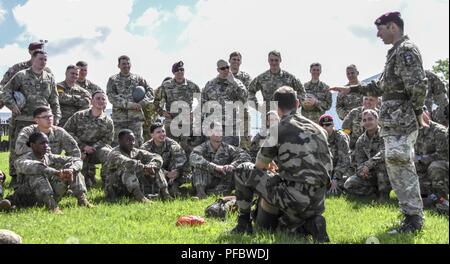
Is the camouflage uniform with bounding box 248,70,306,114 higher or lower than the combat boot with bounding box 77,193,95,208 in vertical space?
higher

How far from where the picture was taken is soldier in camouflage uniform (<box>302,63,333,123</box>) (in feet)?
38.4

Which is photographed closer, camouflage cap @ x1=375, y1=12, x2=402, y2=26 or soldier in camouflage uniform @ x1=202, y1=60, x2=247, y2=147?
camouflage cap @ x1=375, y1=12, x2=402, y2=26

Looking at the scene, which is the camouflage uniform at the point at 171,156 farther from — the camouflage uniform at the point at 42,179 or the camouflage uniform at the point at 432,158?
the camouflage uniform at the point at 432,158

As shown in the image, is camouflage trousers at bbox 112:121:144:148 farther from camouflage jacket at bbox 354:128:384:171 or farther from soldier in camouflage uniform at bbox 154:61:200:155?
camouflage jacket at bbox 354:128:384:171

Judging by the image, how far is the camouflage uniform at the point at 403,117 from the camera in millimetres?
5613

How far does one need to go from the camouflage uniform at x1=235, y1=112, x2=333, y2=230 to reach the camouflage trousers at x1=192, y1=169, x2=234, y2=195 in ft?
11.3

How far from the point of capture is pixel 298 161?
5277mm

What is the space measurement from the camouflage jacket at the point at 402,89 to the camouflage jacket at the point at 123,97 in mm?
6407

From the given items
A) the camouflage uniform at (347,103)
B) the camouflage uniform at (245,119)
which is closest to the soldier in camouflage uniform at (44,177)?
the camouflage uniform at (245,119)

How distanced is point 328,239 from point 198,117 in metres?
6.06

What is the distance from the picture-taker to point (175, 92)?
36.6 feet

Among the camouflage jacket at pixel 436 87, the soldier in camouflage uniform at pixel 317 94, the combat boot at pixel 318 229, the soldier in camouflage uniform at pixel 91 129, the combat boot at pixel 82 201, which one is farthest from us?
the soldier in camouflage uniform at pixel 317 94

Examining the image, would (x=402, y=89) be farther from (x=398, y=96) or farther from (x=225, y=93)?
(x=225, y=93)

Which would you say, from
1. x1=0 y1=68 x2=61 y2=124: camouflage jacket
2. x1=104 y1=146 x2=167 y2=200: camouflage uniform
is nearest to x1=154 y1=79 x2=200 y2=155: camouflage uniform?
x1=104 y1=146 x2=167 y2=200: camouflage uniform
